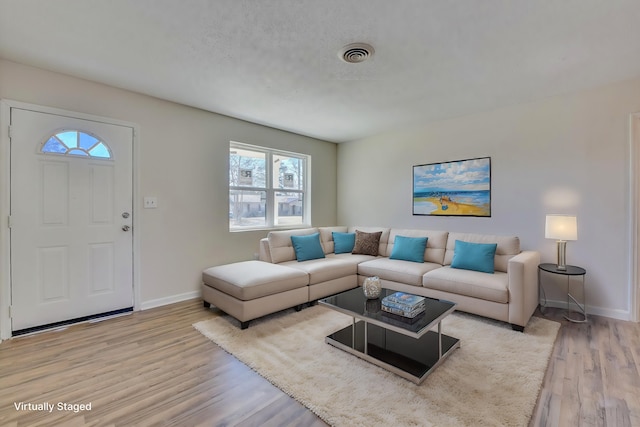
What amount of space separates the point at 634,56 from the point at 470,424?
3.11m

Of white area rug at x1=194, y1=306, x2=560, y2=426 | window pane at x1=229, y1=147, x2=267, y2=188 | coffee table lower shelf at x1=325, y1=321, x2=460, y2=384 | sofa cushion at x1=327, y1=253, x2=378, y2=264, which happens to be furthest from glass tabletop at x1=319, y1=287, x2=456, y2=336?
window pane at x1=229, y1=147, x2=267, y2=188

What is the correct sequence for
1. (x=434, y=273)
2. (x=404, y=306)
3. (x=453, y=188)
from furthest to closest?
(x=453, y=188)
(x=434, y=273)
(x=404, y=306)

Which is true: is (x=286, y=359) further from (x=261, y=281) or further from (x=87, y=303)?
(x=87, y=303)

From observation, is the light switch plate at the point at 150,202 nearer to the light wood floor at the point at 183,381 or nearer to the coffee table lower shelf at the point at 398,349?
the light wood floor at the point at 183,381

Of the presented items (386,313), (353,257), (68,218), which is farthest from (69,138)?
(353,257)

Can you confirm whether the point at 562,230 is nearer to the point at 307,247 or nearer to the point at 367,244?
the point at 367,244

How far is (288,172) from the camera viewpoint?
4844 millimetres

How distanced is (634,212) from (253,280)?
3762mm

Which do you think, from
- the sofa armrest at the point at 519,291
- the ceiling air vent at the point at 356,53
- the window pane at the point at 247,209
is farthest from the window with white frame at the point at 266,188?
the sofa armrest at the point at 519,291

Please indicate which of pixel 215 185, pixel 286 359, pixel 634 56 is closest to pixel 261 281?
pixel 286 359

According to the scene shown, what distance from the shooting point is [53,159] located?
8.79 feet

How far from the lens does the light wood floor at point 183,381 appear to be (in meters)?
1.57

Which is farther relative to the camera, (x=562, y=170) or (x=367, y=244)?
(x=367, y=244)

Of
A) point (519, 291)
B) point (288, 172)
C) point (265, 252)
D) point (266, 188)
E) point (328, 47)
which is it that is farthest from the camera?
point (288, 172)
